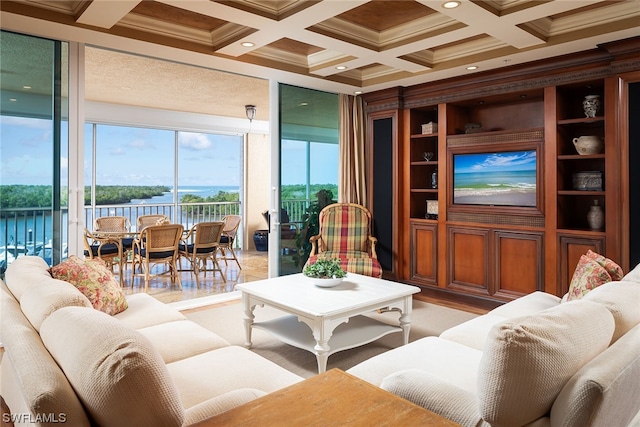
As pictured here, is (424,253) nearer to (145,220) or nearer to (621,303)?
(621,303)

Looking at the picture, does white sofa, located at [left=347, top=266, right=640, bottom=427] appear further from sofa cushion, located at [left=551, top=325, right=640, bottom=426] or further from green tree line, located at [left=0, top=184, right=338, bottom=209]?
green tree line, located at [left=0, top=184, right=338, bottom=209]

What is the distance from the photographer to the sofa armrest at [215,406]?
137 cm

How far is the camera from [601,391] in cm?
129

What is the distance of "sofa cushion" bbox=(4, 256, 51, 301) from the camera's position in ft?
6.79

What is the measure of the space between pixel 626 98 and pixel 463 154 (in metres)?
1.63

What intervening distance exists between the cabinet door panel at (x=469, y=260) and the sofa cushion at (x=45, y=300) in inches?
159

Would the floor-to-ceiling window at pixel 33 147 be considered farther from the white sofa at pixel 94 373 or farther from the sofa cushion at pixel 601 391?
the sofa cushion at pixel 601 391

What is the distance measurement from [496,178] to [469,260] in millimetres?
944

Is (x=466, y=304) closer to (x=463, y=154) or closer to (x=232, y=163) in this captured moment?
(x=463, y=154)

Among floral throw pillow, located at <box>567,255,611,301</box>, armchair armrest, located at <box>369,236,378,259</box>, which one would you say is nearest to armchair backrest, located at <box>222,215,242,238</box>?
armchair armrest, located at <box>369,236,378,259</box>

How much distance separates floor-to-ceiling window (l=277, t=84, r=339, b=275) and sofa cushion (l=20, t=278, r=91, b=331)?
11.3ft

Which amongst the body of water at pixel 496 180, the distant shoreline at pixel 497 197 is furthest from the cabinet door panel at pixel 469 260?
the body of water at pixel 496 180

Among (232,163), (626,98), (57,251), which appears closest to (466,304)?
(626,98)

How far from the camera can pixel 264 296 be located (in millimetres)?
3230
